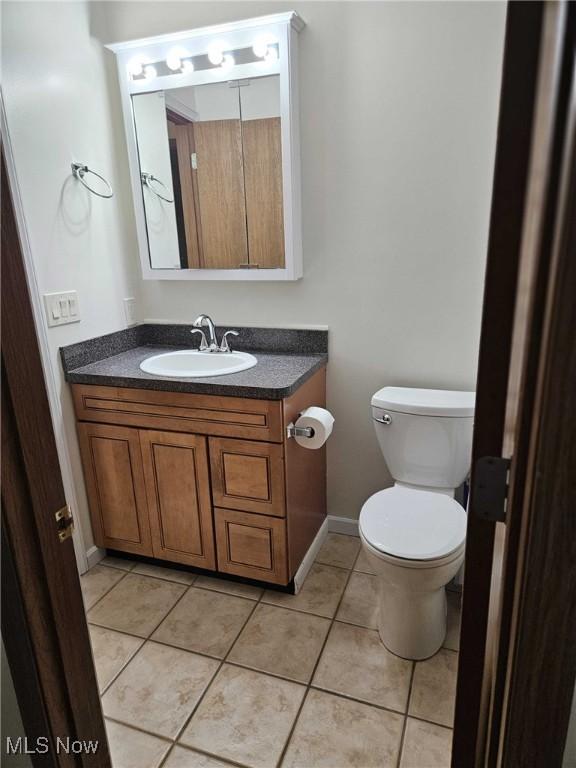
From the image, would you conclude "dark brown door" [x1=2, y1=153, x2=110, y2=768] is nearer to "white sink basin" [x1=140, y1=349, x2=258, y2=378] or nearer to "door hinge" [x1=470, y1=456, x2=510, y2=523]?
"door hinge" [x1=470, y1=456, x2=510, y2=523]

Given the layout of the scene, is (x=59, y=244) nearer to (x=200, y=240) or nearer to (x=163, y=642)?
(x=200, y=240)

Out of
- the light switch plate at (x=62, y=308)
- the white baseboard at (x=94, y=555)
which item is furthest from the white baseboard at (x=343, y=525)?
the light switch plate at (x=62, y=308)

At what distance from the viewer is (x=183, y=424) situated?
1935 millimetres

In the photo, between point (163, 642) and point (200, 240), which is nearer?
point (163, 642)

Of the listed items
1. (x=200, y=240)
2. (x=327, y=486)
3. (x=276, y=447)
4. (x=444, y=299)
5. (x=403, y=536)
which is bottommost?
(x=327, y=486)

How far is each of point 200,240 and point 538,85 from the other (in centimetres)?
186

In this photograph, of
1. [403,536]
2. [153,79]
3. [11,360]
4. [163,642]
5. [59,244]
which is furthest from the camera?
[153,79]

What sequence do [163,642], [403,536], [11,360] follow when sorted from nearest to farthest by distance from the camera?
[11,360]
[403,536]
[163,642]

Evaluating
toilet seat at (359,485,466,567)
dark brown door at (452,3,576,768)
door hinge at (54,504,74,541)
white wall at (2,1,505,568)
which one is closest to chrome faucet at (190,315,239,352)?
white wall at (2,1,505,568)

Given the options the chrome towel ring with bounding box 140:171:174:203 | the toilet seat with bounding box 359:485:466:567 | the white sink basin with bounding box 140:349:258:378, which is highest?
the chrome towel ring with bounding box 140:171:174:203

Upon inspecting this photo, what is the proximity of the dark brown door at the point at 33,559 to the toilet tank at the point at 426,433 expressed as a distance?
52.4 inches

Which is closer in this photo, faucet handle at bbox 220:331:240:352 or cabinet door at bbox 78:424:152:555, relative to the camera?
cabinet door at bbox 78:424:152:555

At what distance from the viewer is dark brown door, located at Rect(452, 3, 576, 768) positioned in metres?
0.51

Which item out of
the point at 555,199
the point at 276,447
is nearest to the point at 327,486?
the point at 276,447
